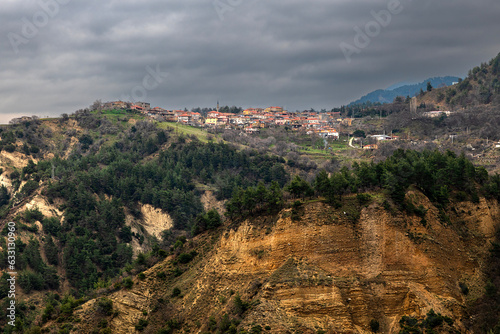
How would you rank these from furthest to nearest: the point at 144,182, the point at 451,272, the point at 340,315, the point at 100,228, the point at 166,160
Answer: the point at 166,160
the point at 144,182
the point at 100,228
the point at 451,272
the point at 340,315

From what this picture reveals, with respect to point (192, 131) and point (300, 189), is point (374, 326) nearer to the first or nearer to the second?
point (300, 189)

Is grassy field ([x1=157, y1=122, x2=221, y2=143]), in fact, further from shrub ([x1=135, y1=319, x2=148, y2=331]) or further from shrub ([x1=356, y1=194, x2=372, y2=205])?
shrub ([x1=356, y1=194, x2=372, y2=205])

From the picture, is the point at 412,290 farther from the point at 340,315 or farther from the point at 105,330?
the point at 105,330

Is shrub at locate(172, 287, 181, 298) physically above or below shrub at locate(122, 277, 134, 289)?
below

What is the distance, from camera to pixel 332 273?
38.0m

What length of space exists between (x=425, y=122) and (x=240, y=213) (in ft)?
283

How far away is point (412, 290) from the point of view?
121ft

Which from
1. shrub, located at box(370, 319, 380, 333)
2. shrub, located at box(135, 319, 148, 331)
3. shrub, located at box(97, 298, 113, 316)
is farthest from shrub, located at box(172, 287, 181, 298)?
shrub, located at box(370, 319, 380, 333)

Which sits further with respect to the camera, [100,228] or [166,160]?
[166,160]

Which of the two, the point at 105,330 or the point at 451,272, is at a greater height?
the point at 451,272

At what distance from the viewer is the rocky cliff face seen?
36750 millimetres

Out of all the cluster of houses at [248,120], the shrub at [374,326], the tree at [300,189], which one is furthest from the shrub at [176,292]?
the cluster of houses at [248,120]

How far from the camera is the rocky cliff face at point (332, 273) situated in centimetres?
3675

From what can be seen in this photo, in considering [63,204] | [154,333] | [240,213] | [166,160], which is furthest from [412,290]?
[166,160]
